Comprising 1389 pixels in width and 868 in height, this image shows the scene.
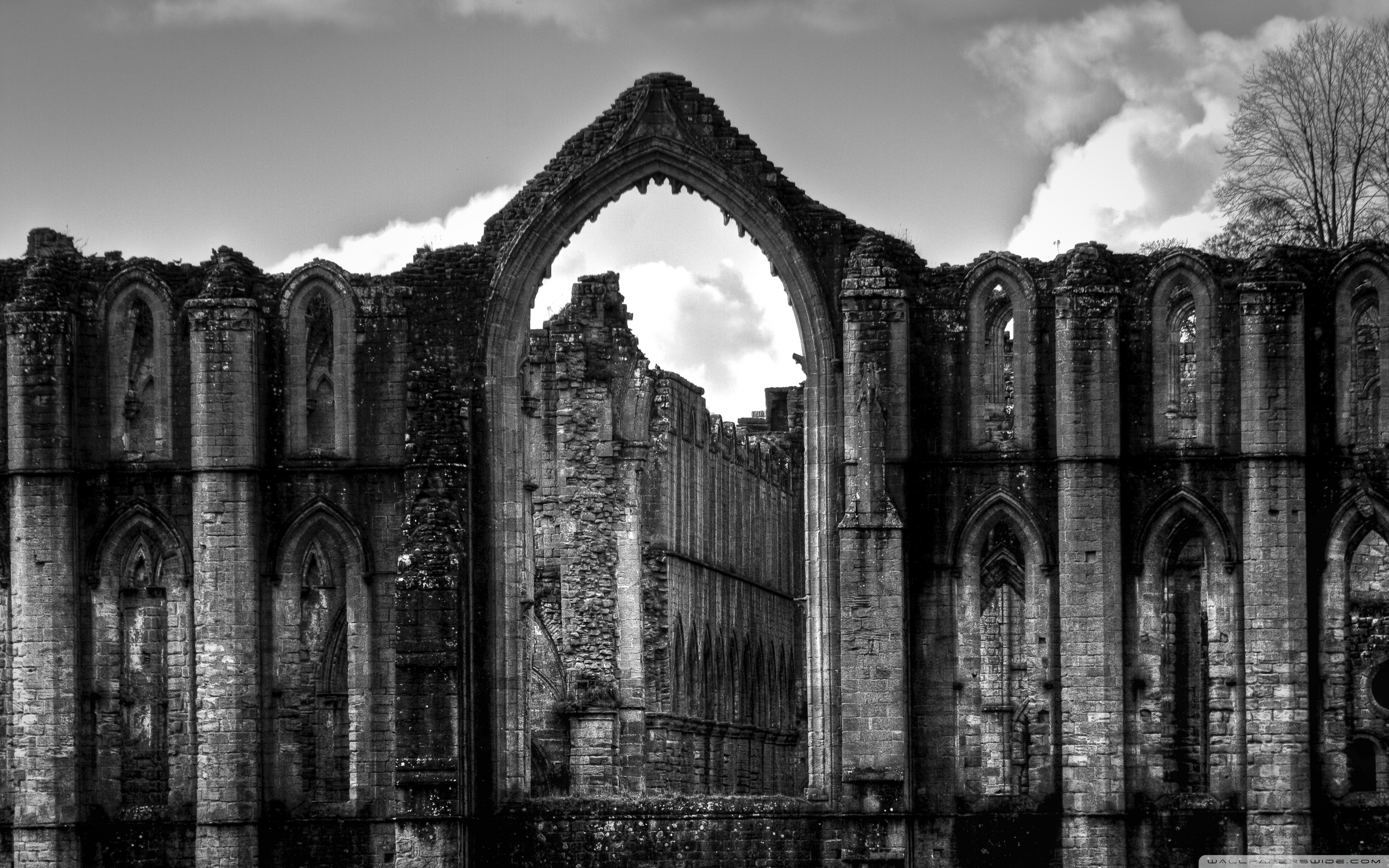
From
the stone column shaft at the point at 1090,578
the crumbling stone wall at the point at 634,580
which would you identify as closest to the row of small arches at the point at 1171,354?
the stone column shaft at the point at 1090,578

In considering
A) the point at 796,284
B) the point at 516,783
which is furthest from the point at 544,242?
the point at 516,783

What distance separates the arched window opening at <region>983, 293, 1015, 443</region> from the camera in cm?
3269

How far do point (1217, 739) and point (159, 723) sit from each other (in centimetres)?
1173

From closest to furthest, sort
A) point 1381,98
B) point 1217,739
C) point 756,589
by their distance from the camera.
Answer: point 1217,739
point 1381,98
point 756,589

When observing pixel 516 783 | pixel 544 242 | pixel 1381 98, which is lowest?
pixel 516 783

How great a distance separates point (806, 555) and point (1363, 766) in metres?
6.44

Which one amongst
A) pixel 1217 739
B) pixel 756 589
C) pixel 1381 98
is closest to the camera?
pixel 1217 739

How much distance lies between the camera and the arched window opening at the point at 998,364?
32.7 metres

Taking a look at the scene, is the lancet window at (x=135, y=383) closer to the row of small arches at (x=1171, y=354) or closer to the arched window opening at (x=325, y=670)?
the arched window opening at (x=325, y=670)

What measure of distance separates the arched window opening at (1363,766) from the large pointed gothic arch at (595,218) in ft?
19.4

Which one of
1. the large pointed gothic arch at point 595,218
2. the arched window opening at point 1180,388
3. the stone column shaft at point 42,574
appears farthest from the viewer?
the large pointed gothic arch at point 595,218

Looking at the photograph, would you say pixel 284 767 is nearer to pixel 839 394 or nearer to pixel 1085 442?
pixel 839 394

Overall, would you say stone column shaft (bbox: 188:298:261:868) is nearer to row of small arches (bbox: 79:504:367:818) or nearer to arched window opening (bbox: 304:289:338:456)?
row of small arches (bbox: 79:504:367:818)

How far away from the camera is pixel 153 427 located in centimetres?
3322
